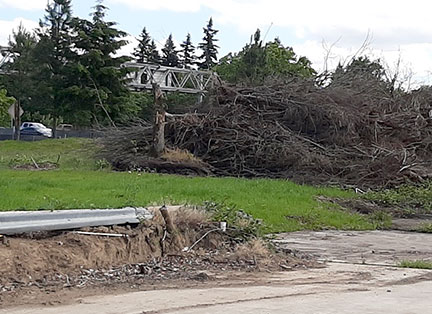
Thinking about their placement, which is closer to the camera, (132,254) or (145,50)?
(132,254)

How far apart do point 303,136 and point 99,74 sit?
19.9 metres

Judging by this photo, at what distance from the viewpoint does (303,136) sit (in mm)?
26969

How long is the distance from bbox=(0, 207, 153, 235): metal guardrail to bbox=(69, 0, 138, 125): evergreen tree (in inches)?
1280

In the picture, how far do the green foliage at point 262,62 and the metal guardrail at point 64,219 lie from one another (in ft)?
107

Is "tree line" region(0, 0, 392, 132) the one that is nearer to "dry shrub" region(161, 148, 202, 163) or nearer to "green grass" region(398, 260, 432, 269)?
"dry shrub" region(161, 148, 202, 163)

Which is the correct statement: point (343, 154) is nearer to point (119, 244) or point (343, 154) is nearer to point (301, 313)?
point (119, 244)

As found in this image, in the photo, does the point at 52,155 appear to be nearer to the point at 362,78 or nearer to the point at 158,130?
the point at 158,130

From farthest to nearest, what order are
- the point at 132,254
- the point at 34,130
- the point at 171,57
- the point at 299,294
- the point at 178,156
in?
the point at 171,57
the point at 34,130
the point at 178,156
the point at 132,254
the point at 299,294

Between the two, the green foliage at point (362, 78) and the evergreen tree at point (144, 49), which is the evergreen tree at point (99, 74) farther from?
the evergreen tree at point (144, 49)

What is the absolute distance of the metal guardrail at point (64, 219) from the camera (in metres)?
8.66

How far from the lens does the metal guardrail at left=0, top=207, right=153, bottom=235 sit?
8664mm

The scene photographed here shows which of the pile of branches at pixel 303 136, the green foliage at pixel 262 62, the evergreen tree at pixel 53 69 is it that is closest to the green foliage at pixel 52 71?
the evergreen tree at pixel 53 69

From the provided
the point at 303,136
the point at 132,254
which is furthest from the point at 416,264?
the point at 303,136

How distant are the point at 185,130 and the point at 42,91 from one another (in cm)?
2053
